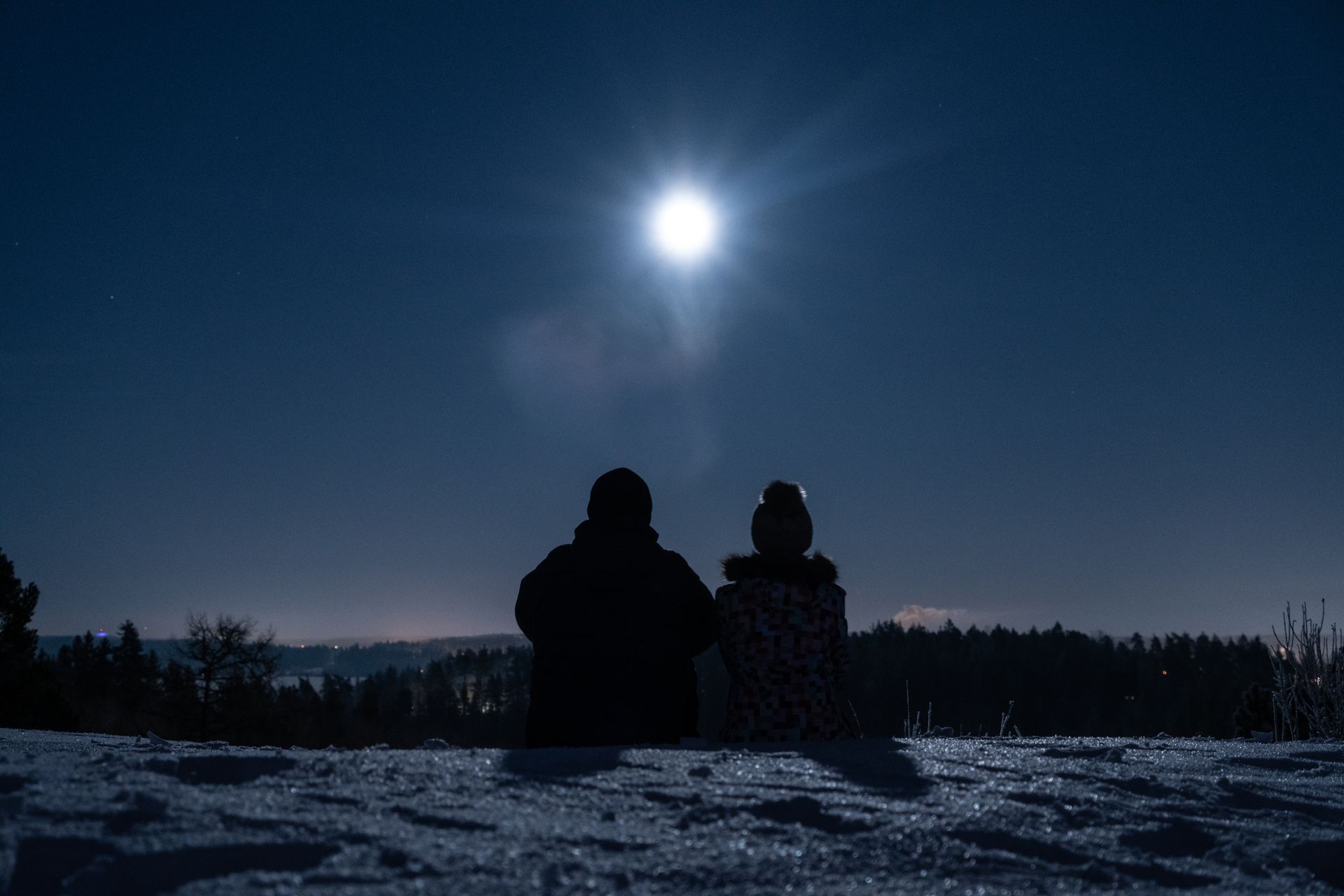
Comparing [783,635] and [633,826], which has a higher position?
[783,635]

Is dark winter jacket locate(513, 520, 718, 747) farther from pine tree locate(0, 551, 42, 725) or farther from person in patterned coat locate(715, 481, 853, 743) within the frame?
pine tree locate(0, 551, 42, 725)

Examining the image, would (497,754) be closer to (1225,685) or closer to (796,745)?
(796,745)

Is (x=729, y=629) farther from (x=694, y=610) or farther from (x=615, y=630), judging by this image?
(x=615, y=630)

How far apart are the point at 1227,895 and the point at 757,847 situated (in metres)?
0.98

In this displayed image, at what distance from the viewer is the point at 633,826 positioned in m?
1.89

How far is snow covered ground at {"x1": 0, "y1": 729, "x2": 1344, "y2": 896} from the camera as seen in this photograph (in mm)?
1546

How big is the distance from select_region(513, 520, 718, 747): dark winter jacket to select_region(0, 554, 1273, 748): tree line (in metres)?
21.5

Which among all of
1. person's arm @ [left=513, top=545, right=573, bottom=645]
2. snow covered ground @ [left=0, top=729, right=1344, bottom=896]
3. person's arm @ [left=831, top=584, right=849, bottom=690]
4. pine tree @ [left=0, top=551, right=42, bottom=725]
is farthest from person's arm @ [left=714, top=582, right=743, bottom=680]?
pine tree @ [left=0, top=551, right=42, bottom=725]

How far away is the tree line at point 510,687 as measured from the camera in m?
30.1

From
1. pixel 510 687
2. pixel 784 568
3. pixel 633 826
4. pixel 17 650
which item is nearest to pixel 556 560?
pixel 784 568

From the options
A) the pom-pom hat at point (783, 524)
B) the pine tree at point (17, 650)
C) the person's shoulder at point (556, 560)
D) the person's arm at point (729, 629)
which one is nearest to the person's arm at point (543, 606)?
the person's shoulder at point (556, 560)

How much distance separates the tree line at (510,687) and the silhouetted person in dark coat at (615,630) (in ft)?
70.4

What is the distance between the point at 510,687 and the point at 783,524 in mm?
100518

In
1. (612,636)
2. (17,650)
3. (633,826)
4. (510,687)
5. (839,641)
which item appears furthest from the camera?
(510,687)
